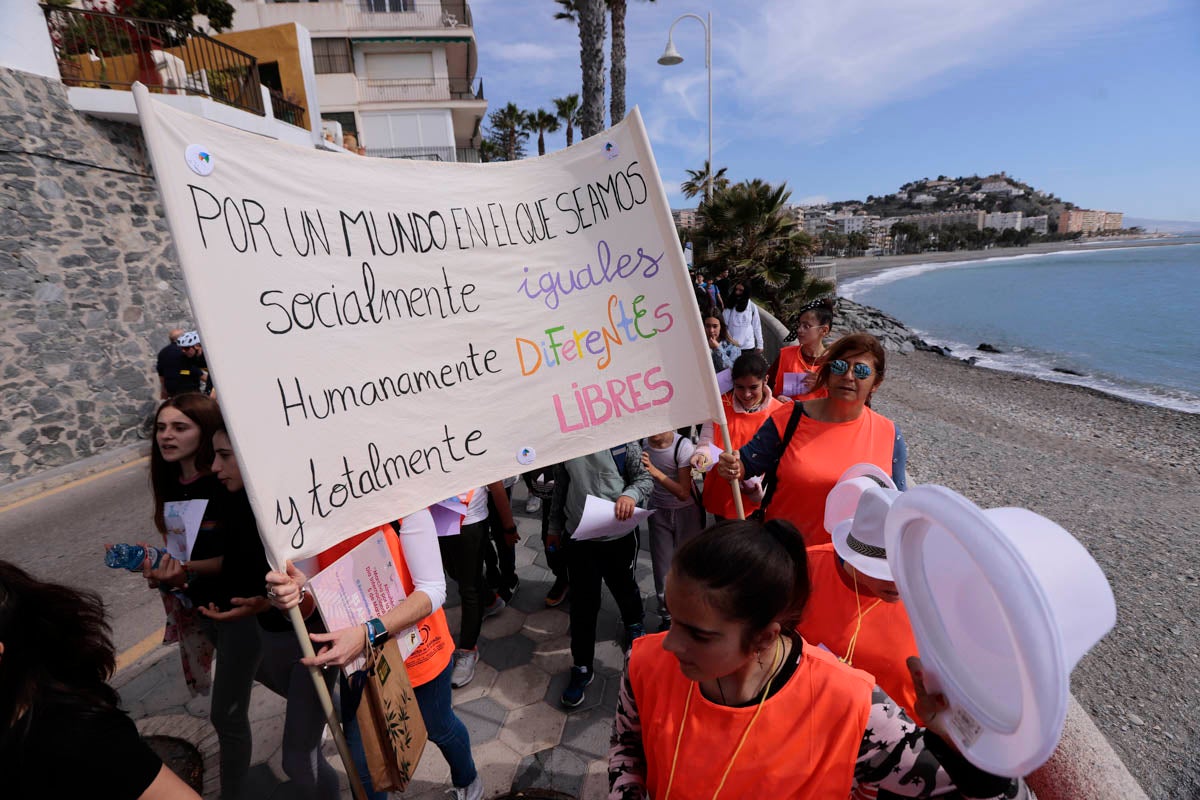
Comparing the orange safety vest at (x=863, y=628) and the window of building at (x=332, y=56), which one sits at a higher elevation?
the window of building at (x=332, y=56)

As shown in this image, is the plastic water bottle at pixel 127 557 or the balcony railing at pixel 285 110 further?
the balcony railing at pixel 285 110

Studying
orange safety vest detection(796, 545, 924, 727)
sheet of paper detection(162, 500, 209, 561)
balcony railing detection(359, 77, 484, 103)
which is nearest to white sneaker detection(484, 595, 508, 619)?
sheet of paper detection(162, 500, 209, 561)

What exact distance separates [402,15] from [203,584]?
32637mm

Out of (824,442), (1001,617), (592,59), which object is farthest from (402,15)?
(1001,617)

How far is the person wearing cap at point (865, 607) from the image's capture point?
1.70 meters

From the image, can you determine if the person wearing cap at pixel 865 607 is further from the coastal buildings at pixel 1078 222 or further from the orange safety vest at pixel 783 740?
the coastal buildings at pixel 1078 222

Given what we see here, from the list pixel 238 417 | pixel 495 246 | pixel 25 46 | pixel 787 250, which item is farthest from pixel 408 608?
pixel 787 250

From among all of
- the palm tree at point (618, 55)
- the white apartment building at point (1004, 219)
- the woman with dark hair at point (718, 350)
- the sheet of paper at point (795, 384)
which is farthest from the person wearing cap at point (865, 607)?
the white apartment building at point (1004, 219)

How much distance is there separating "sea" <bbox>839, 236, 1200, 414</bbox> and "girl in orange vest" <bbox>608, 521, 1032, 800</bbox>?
19595 millimetres

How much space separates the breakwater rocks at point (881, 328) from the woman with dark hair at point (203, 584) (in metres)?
20.9

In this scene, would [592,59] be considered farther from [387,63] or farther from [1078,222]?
[1078,222]

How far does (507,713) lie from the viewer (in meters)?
3.05

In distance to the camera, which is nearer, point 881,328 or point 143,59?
point 143,59

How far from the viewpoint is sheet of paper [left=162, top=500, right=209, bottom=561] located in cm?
233
